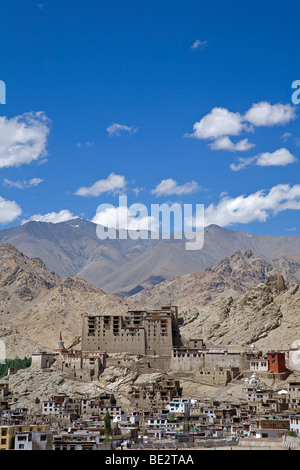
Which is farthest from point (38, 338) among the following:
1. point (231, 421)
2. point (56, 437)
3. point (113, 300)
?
point (56, 437)

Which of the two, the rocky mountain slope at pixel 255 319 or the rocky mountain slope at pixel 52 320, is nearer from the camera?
the rocky mountain slope at pixel 255 319

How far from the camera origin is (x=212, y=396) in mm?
96250

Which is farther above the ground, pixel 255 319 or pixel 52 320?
pixel 52 320

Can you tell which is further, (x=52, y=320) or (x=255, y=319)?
(x=52, y=320)

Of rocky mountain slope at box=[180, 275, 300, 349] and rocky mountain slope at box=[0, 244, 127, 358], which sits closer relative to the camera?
rocky mountain slope at box=[180, 275, 300, 349]

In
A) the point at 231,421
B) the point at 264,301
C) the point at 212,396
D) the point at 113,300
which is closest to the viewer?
the point at 231,421

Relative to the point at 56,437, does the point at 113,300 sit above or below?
above

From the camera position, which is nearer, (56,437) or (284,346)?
(56,437)

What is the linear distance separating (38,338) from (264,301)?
51980 millimetres
